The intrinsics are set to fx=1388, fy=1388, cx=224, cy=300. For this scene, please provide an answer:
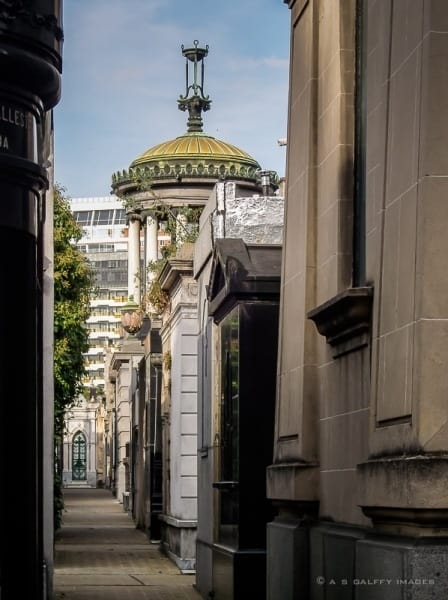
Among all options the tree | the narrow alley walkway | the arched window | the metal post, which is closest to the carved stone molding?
the metal post

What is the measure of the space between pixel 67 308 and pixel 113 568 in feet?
28.5

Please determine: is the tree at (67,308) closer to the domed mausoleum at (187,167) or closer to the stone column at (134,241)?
the domed mausoleum at (187,167)

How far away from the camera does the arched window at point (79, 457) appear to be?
474 feet

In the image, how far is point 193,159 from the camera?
65.5m

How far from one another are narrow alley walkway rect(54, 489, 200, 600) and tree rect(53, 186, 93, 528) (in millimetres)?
1774

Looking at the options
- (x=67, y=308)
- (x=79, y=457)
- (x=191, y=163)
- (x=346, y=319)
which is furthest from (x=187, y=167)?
(x=79, y=457)

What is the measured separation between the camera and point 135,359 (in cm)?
5641

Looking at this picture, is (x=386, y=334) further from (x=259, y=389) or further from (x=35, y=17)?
(x=259, y=389)

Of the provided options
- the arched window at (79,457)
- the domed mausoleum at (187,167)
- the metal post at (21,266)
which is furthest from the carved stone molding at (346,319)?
the arched window at (79,457)

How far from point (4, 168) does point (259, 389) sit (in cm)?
1307

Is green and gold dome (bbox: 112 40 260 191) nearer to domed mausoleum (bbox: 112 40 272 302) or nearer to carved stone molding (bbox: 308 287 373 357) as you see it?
domed mausoleum (bbox: 112 40 272 302)

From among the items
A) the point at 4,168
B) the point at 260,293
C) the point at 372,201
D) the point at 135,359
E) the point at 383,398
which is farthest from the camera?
the point at 135,359

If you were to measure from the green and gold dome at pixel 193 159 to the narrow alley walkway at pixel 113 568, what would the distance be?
21.5 m

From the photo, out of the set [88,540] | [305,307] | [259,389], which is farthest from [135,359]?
[305,307]
